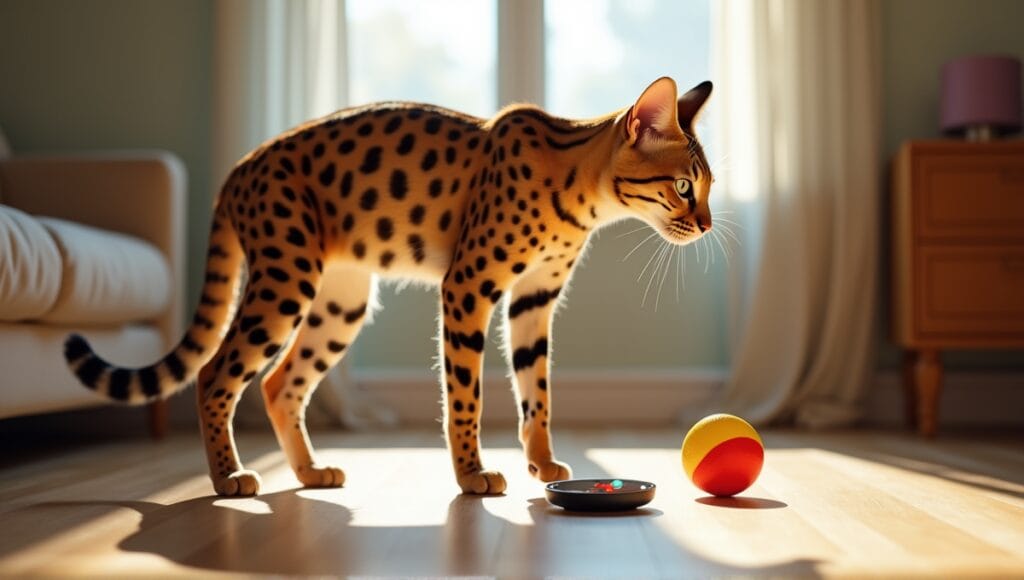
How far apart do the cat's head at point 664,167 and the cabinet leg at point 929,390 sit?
169 cm

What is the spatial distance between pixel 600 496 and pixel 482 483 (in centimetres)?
30

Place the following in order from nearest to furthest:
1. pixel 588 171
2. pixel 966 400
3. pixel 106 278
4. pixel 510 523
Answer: pixel 510 523 → pixel 588 171 → pixel 106 278 → pixel 966 400

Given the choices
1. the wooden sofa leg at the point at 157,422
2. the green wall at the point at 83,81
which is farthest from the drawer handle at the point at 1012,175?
the green wall at the point at 83,81

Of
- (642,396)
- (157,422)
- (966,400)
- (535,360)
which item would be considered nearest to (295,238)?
(535,360)

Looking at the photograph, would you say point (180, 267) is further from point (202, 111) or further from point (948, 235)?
point (948, 235)

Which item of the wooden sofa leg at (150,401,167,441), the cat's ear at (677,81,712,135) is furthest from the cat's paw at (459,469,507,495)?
the wooden sofa leg at (150,401,167,441)

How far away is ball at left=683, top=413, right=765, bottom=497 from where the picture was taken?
1992 millimetres

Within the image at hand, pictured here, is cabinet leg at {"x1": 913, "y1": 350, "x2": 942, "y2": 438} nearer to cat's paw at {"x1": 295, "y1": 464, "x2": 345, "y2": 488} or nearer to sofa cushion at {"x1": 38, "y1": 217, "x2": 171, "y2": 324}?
cat's paw at {"x1": 295, "y1": 464, "x2": 345, "y2": 488}

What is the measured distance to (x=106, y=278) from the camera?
2.84 meters

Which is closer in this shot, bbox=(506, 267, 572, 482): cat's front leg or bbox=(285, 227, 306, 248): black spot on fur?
A: bbox=(285, 227, 306, 248): black spot on fur

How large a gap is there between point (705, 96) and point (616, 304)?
6.27 feet

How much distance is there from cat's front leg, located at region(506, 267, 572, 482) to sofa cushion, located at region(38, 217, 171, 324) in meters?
1.15

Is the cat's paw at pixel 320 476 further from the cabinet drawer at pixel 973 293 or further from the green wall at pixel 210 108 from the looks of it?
the cabinet drawer at pixel 973 293

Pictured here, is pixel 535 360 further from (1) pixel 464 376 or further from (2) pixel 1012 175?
(2) pixel 1012 175
